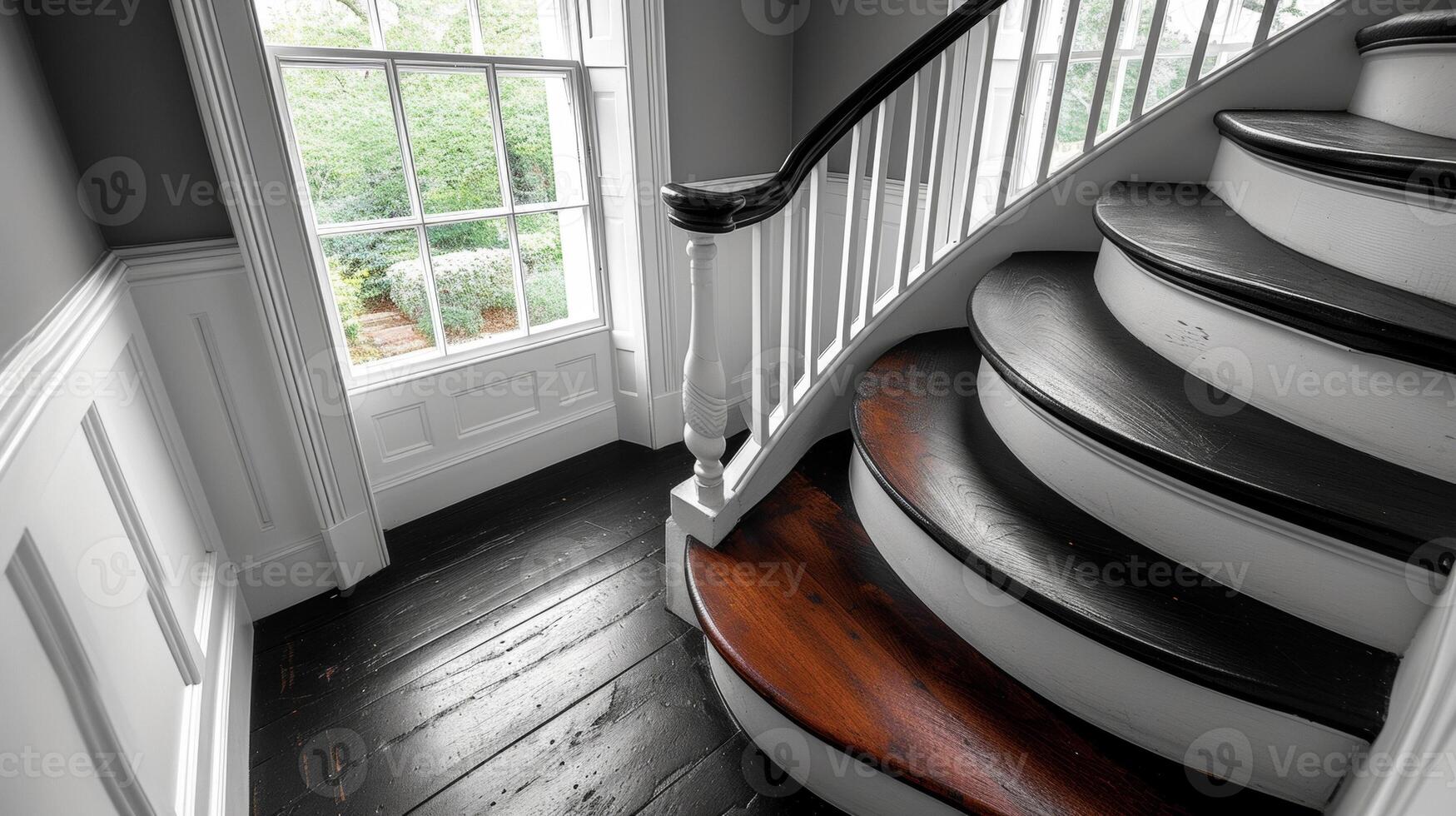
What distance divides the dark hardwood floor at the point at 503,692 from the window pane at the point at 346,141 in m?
1.07

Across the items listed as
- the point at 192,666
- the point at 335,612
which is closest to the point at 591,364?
the point at 335,612

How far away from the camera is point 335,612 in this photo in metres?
1.87

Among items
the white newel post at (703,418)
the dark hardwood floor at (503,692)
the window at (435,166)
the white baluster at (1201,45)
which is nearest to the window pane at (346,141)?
the window at (435,166)

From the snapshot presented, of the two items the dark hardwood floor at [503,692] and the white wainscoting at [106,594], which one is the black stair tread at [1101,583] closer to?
the dark hardwood floor at [503,692]

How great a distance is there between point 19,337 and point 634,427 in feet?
6.46

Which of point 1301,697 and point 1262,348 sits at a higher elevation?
point 1262,348

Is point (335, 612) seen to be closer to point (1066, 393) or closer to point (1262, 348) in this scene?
point (1066, 393)

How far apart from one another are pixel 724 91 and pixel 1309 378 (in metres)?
2.13

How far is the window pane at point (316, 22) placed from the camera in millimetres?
1719

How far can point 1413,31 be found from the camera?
4.06ft

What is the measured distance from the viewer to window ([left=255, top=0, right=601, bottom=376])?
6.07 feet

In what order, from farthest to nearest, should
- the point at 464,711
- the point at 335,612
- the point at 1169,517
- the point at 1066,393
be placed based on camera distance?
the point at 335,612
the point at 464,711
the point at 1066,393
the point at 1169,517

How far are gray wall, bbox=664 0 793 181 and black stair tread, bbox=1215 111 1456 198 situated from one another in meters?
1.64

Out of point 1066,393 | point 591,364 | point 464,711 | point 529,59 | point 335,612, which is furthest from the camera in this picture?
point 591,364
